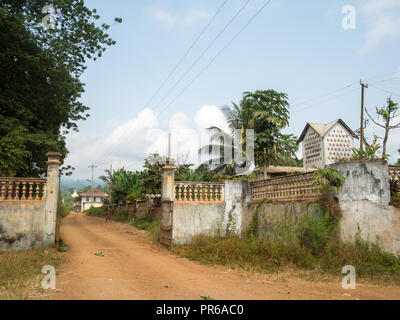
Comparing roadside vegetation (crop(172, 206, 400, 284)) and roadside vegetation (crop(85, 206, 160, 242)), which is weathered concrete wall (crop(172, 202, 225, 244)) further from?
roadside vegetation (crop(85, 206, 160, 242))

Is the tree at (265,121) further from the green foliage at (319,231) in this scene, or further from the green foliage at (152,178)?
the green foliage at (319,231)

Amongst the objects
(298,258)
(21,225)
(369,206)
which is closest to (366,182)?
(369,206)

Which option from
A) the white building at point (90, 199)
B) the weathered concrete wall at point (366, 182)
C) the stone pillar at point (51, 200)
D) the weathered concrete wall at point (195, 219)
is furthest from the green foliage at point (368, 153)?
the white building at point (90, 199)

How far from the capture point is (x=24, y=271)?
707 centimetres

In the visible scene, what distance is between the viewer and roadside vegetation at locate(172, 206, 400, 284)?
714 centimetres

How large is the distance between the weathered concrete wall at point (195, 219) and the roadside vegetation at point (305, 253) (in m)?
0.85

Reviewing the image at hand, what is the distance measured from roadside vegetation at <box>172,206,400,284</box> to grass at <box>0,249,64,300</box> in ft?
12.3

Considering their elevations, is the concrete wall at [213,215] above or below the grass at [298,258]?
above

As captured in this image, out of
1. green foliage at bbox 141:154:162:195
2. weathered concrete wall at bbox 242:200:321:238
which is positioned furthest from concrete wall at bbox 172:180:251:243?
green foliage at bbox 141:154:162:195

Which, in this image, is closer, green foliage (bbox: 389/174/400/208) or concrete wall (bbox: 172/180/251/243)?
green foliage (bbox: 389/174/400/208)

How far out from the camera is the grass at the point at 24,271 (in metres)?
5.45

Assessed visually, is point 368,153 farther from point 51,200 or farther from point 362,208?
point 51,200

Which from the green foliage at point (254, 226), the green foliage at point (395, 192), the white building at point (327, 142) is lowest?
the green foliage at point (254, 226)

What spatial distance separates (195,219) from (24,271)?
5.37 metres
